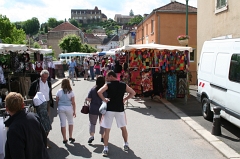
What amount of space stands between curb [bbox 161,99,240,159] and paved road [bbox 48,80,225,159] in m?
0.09

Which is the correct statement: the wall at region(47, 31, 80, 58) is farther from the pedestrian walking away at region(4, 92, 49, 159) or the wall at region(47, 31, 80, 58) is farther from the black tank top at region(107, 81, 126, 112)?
the pedestrian walking away at region(4, 92, 49, 159)

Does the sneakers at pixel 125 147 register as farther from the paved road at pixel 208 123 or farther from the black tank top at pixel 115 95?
the paved road at pixel 208 123

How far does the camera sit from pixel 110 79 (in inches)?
244

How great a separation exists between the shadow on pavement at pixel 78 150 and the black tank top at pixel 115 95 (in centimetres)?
107

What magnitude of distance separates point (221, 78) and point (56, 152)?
4.65 metres

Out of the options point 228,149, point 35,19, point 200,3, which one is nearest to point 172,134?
point 228,149

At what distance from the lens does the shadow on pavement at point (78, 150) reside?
6.27 m

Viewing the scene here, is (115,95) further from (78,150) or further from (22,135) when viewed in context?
(22,135)

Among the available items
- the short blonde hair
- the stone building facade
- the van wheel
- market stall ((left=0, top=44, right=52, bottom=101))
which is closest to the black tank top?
the short blonde hair

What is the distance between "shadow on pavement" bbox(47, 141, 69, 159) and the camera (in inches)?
243

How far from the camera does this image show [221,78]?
7.97 m

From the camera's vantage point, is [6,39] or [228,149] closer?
[228,149]

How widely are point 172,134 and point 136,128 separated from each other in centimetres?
112

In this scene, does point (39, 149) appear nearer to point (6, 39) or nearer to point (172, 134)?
point (172, 134)
